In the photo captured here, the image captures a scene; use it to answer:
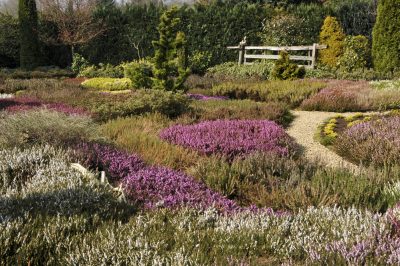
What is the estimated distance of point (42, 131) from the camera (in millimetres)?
5641

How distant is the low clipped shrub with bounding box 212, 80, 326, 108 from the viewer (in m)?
12.4

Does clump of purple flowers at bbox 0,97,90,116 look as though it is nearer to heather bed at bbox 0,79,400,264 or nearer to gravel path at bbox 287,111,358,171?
heather bed at bbox 0,79,400,264

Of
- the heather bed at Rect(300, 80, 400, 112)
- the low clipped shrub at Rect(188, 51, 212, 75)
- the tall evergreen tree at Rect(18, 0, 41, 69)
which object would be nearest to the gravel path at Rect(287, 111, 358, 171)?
the heather bed at Rect(300, 80, 400, 112)

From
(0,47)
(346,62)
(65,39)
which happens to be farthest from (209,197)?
(0,47)

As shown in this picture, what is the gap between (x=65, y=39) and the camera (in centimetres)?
2475

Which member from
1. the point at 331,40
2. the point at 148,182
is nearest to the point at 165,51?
the point at 148,182

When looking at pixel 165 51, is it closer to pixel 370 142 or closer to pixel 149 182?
pixel 370 142

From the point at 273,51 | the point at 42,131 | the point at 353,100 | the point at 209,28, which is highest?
the point at 209,28

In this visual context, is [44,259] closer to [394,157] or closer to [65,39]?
[394,157]

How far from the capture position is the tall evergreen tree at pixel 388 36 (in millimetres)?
17703

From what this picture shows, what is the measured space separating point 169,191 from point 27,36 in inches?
866

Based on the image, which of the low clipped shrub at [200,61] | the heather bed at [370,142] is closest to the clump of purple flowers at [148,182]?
the heather bed at [370,142]

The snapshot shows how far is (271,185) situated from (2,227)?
9.10 feet

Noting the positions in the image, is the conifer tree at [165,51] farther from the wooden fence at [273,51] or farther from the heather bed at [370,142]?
the wooden fence at [273,51]
